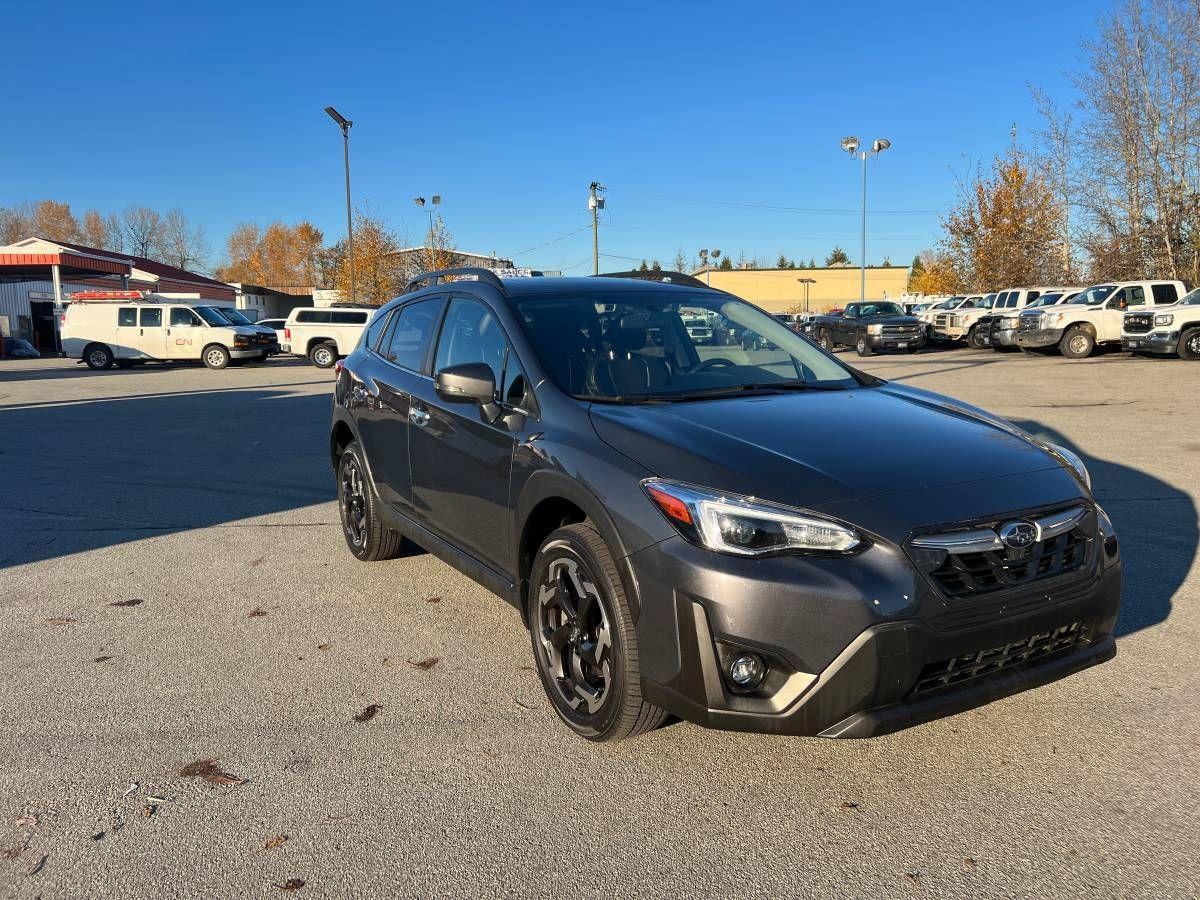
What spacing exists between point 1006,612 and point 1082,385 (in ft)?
52.5

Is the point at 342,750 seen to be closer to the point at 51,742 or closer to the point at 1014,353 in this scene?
the point at 51,742

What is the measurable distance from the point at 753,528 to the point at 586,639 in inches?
32.9

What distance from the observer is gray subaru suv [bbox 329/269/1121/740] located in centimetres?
263

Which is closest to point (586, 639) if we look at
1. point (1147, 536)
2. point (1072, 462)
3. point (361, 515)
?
point (1072, 462)

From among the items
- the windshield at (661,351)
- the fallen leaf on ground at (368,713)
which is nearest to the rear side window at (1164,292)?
the windshield at (661,351)

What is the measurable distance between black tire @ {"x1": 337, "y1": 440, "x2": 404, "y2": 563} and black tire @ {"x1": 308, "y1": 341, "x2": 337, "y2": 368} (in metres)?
22.8

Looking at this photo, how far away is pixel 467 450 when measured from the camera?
4016mm

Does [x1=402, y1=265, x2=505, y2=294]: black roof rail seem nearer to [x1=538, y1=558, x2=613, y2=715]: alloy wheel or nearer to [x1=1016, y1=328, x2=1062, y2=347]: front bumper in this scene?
[x1=538, y1=558, x2=613, y2=715]: alloy wheel

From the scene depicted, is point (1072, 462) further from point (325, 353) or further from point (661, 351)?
point (325, 353)

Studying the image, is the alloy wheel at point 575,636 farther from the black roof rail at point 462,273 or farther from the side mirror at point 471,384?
the black roof rail at point 462,273

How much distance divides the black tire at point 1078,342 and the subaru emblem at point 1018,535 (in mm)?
24308

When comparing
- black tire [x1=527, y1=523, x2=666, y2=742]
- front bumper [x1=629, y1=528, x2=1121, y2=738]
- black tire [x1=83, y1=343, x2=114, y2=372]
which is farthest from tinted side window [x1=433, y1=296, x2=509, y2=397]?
black tire [x1=83, y1=343, x2=114, y2=372]

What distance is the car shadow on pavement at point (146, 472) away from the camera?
6.77 metres

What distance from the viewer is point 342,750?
3277 mm
